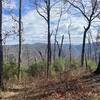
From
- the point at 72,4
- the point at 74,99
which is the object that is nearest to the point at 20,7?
the point at 72,4

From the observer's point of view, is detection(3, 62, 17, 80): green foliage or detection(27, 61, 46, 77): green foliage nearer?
detection(3, 62, 17, 80): green foliage

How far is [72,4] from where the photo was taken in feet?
108

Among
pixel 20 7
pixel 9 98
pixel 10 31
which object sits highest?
pixel 20 7

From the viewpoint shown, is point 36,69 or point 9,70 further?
point 36,69

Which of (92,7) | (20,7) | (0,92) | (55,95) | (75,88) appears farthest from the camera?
(92,7)

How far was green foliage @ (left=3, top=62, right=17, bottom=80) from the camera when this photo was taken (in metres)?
27.9

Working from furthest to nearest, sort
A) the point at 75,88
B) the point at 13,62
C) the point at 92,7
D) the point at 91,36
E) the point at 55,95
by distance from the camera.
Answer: the point at 91,36, the point at 92,7, the point at 13,62, the point at 75,88, the point at 55,95

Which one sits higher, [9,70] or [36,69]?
[9,70]

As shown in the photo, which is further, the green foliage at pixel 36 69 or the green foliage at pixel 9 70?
the green foliage at pixel 36 69

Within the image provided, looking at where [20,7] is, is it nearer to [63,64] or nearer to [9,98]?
[63,64]

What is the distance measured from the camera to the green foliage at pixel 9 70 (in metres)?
27.9

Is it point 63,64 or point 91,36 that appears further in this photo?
point 91,36

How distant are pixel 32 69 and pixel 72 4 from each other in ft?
23.8

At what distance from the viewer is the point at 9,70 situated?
28.4 metres
